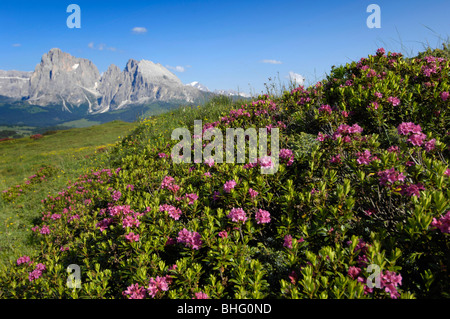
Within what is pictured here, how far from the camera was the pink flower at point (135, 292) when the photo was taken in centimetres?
250

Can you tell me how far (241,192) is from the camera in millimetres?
3332

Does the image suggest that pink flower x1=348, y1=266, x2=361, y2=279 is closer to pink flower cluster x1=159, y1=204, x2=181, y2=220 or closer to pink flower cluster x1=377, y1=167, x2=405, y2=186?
pink flower cluster x1=377, y1=167, x2=405, y2=186

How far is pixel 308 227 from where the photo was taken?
2797 millimetres

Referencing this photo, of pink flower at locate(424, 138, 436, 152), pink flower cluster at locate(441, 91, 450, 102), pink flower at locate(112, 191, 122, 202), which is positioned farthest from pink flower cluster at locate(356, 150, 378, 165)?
pink flower at locate(112, 191, 122, 202)

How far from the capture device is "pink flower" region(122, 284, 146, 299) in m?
2.50

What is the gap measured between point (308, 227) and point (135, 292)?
2.06 m

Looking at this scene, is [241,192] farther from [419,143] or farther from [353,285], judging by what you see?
[419,143]

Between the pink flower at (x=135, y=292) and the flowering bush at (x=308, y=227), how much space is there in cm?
1

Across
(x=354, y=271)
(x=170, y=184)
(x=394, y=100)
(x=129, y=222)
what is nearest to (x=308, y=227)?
(x=354, y=271)

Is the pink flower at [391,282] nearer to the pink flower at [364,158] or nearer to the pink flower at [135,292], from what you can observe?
the pink flower at [364,158]

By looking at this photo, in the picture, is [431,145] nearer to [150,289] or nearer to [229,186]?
[229,186]

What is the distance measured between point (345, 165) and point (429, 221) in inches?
63.0
